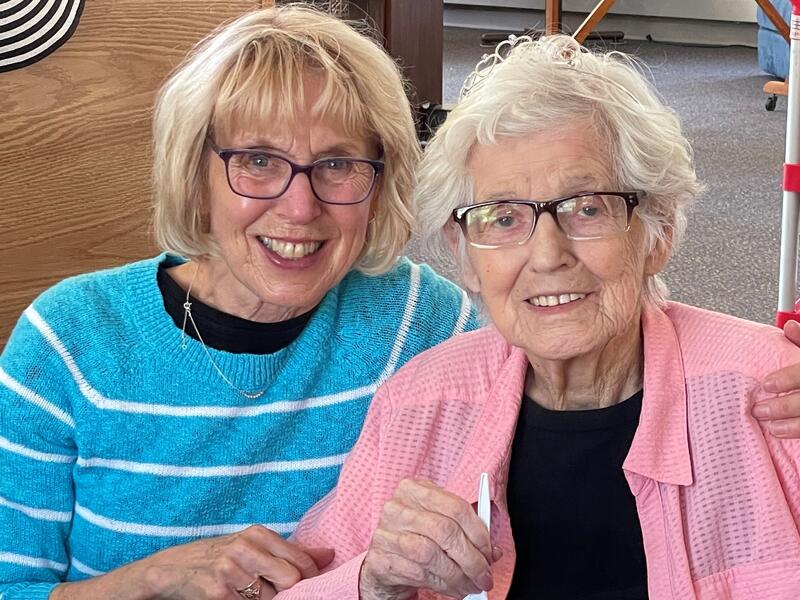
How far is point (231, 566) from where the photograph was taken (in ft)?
5.03

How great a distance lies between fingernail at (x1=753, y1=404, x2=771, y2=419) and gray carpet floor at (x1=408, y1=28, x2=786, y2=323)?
24.6 inches

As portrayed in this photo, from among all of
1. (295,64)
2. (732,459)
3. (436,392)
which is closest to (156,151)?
(295,64)

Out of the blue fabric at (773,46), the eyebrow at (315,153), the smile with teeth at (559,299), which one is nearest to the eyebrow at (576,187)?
the smile with teeth at (559,299)

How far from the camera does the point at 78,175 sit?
2.42m

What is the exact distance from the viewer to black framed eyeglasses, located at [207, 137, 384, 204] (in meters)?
1.60

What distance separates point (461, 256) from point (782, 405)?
471 millimetres

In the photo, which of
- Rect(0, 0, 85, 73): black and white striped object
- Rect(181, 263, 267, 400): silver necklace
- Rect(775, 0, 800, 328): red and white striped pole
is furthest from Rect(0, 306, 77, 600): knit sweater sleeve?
Rect(775, 0, 800, 328): red and white striped pole

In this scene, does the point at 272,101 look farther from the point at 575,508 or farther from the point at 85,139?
the point at 85,139

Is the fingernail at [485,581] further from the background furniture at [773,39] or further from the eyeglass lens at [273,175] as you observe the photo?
the background furniture at [773,39]

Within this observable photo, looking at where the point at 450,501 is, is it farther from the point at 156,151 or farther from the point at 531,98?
the point at 156,151

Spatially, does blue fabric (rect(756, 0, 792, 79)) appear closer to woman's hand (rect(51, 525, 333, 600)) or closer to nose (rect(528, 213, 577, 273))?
nose (rect(528, 213, 577, 273))

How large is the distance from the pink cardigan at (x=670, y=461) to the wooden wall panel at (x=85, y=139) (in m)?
1.13

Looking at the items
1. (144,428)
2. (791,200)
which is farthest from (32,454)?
(791,200)

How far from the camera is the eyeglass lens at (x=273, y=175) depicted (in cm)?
161
